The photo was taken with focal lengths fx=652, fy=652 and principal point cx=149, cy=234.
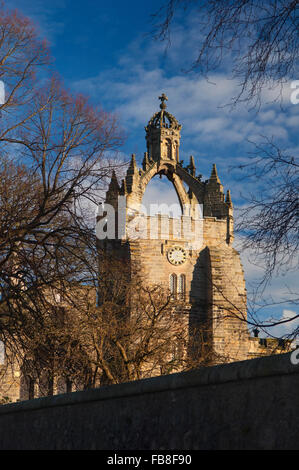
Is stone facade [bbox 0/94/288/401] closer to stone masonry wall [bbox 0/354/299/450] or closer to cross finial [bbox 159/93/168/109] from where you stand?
cross finial [bbox 159/93/168/109]

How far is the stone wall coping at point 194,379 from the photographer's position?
5359mm

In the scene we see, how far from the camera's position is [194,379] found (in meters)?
6.44

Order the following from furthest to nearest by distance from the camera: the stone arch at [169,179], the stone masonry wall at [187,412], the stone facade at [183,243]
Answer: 1. the stone arch at [169,179]
2. the stone facade at [183,243]
3. the stone masonry wall at [187,412]

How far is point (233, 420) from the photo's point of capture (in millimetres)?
5828

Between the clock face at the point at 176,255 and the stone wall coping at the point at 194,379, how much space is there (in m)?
33.9

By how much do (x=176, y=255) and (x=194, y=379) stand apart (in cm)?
3737

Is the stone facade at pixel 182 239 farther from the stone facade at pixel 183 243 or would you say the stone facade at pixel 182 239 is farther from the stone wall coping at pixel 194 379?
the stone wall coping at pixel 194 379

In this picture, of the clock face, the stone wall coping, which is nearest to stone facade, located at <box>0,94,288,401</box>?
the clock face

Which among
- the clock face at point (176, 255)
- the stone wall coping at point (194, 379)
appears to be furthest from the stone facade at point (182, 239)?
the stone wall coping at point (194, 379)

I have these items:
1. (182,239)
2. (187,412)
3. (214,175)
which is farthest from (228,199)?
(187,412)

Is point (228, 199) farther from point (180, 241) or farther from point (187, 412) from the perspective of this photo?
point (187, 412)

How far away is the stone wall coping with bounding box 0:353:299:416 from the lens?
536 cm

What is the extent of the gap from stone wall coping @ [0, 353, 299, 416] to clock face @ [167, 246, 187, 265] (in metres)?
33.9
